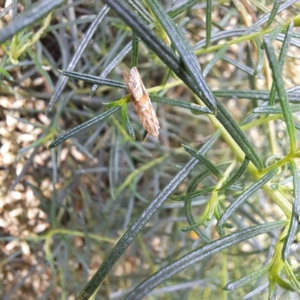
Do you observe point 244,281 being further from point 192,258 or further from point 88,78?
point 88,78

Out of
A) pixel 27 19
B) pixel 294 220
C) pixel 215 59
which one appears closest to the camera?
pixel 27 19

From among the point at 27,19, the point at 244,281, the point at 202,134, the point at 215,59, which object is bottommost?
the point at 202,134

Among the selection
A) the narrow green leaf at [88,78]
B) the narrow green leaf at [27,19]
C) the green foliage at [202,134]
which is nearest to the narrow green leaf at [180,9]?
the green foliage at [202,134]

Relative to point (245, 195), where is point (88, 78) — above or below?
above

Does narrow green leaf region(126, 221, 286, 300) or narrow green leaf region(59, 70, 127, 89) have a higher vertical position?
narrow green leaf region(59, 70, 127, 89)

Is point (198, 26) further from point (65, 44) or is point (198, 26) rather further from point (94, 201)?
point (94, 201)

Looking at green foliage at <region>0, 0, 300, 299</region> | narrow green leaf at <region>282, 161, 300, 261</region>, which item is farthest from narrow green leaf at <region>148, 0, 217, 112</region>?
narrow green leaf at <region>282, 161, 300, 261</region>

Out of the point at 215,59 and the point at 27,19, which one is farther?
the point at 215,59

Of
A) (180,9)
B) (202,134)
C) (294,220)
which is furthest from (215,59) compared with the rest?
(202,134)

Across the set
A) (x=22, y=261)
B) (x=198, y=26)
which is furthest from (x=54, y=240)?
(x=198, y=26)

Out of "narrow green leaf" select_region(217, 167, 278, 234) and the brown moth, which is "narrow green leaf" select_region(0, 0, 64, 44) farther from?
"narrow green leaf" select_region(217, 167, 278, 234)
